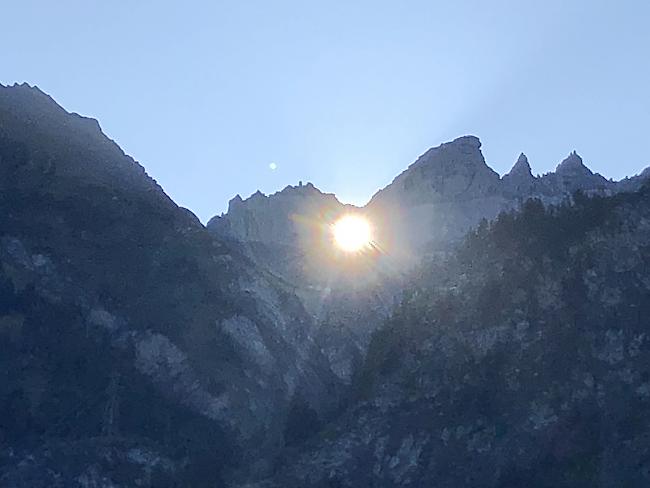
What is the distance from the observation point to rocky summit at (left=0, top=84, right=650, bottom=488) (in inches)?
4343

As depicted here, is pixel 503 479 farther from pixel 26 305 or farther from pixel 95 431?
pixel 26 305

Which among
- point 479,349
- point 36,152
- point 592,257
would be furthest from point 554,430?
point 36,152

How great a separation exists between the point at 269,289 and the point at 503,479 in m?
61.0

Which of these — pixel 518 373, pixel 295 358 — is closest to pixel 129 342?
pixel 295 358

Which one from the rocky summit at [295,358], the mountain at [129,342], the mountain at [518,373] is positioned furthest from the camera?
the mountain at [129,342]

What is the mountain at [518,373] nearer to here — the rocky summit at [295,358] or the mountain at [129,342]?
the rocky summit at [295,358]

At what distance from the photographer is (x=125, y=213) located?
157500mm

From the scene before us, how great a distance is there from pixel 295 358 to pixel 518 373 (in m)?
41.4

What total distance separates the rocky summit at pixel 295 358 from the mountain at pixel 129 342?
0.94 feet

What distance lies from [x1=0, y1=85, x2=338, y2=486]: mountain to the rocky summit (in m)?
0.29

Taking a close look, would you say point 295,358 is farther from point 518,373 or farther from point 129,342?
point 518,373

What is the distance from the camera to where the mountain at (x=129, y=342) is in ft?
386

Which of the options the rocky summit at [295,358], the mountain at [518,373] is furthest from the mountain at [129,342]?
the mountain at [518,373]

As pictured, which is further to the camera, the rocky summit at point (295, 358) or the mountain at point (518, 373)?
the rocky summit at point (295, 358)
